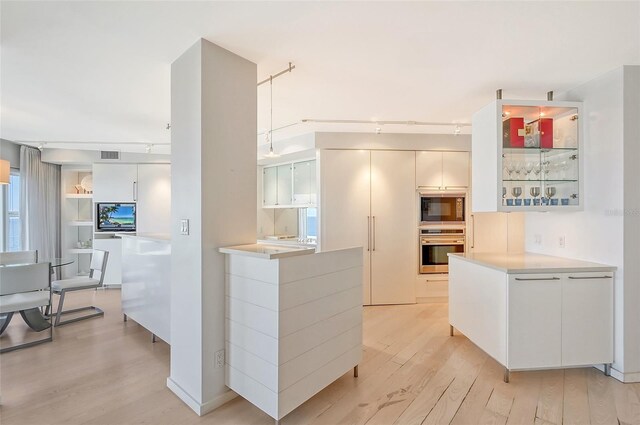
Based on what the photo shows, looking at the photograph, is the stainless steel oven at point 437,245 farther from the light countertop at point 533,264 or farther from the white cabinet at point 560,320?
the white cabinet at point 560,320

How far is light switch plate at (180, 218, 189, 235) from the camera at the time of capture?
218 cm

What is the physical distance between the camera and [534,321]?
2.45 metres

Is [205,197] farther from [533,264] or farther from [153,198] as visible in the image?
[153,198]

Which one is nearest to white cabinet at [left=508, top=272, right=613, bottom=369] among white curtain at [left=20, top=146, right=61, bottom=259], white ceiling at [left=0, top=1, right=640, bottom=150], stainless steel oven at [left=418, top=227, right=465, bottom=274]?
white ceiling at [left=0, top=1, right=640, bottom=150]

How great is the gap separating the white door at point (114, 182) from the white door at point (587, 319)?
20.4 ft

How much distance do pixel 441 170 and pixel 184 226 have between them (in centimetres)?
363

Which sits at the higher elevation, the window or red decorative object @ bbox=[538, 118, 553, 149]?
red decorative object @ bbox=[538, 118, 553, 149]

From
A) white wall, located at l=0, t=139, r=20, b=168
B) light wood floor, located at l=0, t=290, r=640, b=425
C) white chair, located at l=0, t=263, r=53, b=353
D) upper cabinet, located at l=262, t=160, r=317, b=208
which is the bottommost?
light wood floor, located at l=0, t=290, r=640, b=425

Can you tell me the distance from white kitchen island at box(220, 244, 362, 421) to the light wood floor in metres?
0.21

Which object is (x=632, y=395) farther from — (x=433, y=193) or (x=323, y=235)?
(x=323, y=235)

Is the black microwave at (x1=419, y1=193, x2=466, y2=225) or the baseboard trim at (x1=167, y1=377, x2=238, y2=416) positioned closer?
the baseboard trim at (x1=167, y1=377, x2=238, y2=416)

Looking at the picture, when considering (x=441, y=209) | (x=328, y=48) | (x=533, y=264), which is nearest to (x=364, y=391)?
(x=533, y=264)

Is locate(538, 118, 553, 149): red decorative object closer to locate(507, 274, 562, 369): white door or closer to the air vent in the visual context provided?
locate(507, 274, 562, 369): white door

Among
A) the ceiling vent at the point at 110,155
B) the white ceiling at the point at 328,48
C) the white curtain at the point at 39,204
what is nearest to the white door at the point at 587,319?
the white ceiling at the point at 328,48
